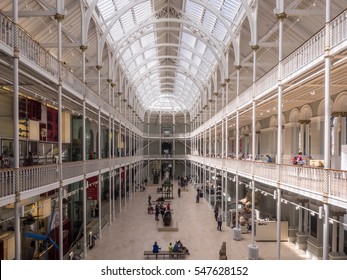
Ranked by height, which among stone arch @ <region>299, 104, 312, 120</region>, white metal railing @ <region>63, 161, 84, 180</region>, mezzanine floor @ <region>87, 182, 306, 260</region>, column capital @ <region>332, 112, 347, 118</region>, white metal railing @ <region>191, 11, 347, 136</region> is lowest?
mezzanine floor @ <region>87, 182, 306, 260</region>

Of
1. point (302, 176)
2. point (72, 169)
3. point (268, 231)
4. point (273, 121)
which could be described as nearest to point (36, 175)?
point (72, 169)

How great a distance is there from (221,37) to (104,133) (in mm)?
18905

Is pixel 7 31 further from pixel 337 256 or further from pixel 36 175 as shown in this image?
pixel 337 256

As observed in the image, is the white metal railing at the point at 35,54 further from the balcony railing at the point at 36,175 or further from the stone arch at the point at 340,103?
the stone arch at the point at 340,103

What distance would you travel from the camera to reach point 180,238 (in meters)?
22.1

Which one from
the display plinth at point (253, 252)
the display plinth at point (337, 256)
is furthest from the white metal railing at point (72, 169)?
the display plinth at point (337, 256)

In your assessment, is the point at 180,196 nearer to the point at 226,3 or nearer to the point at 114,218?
the point at 114,218

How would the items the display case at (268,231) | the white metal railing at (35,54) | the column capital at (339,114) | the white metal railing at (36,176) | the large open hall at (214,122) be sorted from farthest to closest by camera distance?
the display case at (268,231)
the column capital at (339,114)
the large open hall at (214,122)
the white metal railing at (36,176)
the white metal railing at (35,54)

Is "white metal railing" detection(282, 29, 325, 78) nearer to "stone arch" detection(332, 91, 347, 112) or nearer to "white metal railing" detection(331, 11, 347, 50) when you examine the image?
"white metal railing" detection(331, 11, 347, 50)

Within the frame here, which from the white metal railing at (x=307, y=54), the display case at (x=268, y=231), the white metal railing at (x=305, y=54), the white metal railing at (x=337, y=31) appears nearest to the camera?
the white metal railing at (x=337, y=31)

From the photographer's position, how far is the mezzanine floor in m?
18.5

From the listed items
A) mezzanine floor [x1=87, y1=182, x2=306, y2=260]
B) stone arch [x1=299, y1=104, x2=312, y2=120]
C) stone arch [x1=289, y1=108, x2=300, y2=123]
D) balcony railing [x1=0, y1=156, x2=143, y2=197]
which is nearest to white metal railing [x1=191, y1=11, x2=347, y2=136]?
stone arch [x1=299, y1=104, x2=312, y2=120]

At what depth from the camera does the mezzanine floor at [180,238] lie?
18.5 metres

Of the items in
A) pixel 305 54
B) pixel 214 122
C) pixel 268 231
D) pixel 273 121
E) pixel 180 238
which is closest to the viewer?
pixel 305 54
